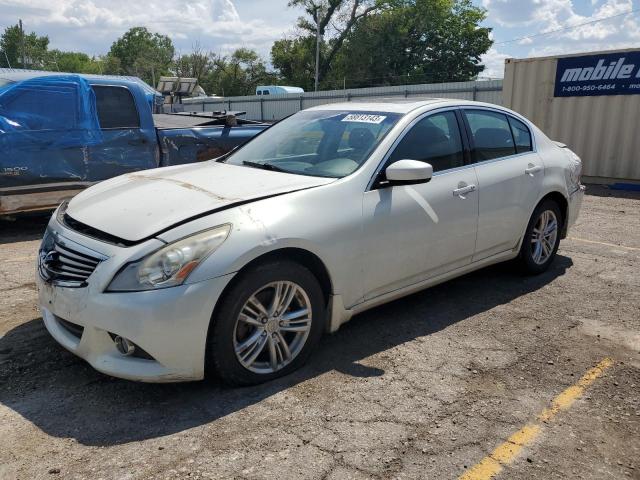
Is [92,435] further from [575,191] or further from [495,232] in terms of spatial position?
[575,191]

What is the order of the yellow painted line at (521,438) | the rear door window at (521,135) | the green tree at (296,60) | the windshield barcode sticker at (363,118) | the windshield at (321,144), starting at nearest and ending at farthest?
the yellow painted line at (521,438) < the windshield at (321,144) < the windshield barcode sticker at (363,118) < the rear door window at (521,135) < the green tree at (296,60)

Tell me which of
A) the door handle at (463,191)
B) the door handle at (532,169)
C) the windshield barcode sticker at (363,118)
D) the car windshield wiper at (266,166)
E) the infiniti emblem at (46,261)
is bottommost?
the infiniti emblem at (46,261)

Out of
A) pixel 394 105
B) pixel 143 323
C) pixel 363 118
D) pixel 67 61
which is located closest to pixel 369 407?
pixel 143 323

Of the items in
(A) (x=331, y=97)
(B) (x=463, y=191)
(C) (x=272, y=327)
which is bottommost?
(C) (x=272, y=327)

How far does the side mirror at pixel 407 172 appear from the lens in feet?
11.7

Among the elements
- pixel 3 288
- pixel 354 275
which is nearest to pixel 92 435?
pixel 354 275

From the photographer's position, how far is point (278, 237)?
10.0 ft

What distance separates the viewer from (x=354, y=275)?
3488 millimetres

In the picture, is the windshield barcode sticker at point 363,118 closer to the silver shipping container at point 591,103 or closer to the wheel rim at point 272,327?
the wheel rim at point 272,327

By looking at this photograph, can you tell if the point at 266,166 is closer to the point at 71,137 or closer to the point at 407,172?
the point at 407,172

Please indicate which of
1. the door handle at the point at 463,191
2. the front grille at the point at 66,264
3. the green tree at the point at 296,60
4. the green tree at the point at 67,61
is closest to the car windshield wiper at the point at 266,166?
the door handle at the point at 463,191

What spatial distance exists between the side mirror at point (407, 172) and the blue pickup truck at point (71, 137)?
14.7 ft

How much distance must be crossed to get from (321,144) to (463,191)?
1.10 meters

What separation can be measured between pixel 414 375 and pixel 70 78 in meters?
5.53
